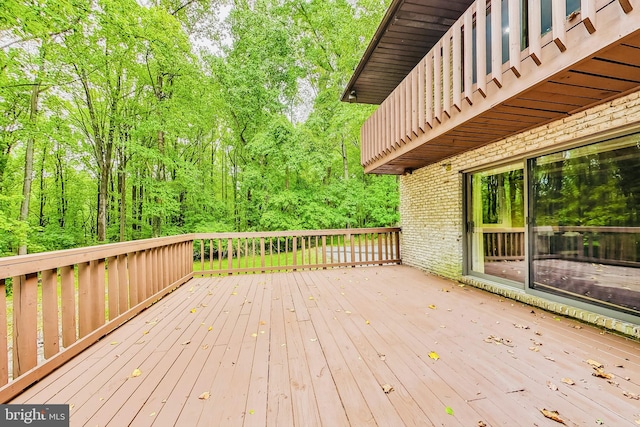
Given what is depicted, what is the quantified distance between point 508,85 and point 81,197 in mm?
17281

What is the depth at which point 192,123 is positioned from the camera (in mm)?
10523

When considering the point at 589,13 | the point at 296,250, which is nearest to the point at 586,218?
the point at 589,13

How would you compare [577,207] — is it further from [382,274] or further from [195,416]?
[195,416]

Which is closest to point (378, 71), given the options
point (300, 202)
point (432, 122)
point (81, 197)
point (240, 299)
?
point (432, 122)

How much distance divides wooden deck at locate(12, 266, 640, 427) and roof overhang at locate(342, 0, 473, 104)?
4357mm

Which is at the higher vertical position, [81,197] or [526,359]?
[81,197]

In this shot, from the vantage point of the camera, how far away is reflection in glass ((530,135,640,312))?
3301 millimetres

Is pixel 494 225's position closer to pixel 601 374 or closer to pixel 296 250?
pixel 601 374

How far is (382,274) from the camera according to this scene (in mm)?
5578

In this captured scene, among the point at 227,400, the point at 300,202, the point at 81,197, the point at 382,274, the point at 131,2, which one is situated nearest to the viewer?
the point at 227,400

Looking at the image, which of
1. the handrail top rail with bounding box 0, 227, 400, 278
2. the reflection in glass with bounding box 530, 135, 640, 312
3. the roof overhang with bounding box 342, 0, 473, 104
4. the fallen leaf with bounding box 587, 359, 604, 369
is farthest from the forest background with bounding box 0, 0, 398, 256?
the fallen leaf with bounding box 587, 359, 604, 369

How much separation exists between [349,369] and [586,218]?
452 centimetres

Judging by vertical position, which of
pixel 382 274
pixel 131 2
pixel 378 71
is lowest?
pixel 382 274

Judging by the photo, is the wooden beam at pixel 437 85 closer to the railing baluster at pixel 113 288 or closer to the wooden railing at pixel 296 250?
the wooden railing at pixel 296 250
